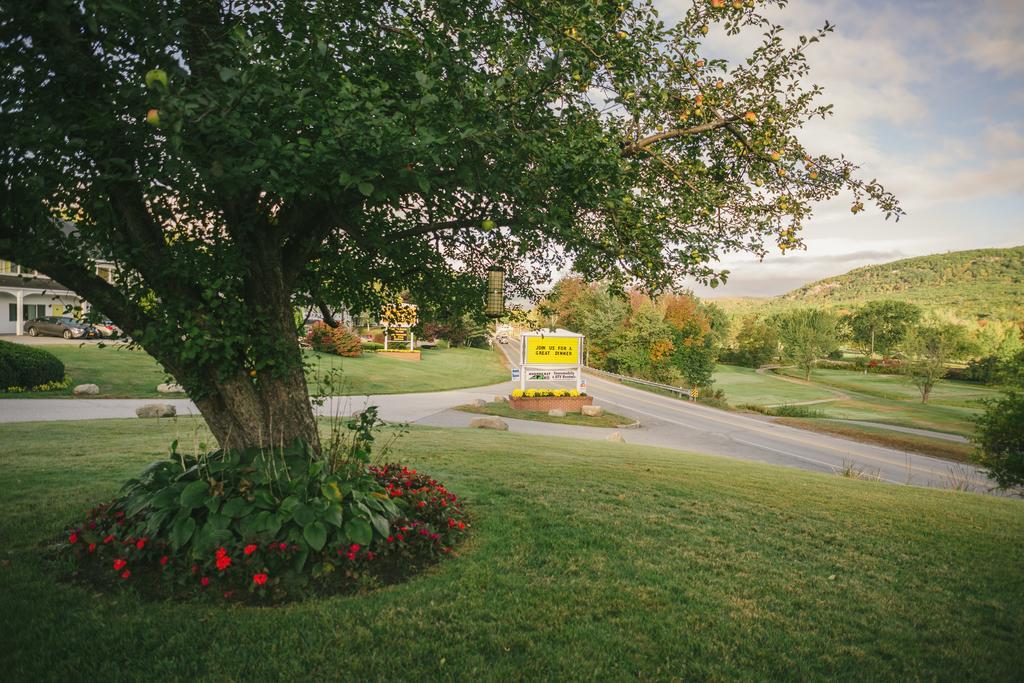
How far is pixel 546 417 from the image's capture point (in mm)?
21531

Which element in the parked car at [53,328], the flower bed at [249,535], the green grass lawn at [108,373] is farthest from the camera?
the parked car at [53,328]

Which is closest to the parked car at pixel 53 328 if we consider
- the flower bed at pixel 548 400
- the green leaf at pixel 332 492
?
the flower bed at pixel 548 400

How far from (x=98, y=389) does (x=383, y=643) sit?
2094 cm

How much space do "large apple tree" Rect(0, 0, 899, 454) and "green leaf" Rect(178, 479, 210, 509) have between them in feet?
1.70

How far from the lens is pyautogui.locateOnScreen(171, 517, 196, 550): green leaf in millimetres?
3965

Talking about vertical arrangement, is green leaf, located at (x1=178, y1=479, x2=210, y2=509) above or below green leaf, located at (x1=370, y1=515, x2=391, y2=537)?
above

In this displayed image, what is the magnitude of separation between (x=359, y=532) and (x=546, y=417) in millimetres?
17599

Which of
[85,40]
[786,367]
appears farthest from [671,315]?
[786,367]

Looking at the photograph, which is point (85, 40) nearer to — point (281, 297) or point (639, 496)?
point (281, 297)

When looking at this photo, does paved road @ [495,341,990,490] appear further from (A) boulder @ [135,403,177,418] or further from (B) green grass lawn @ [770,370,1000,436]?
(A) boulder @ [135,403,177,418]

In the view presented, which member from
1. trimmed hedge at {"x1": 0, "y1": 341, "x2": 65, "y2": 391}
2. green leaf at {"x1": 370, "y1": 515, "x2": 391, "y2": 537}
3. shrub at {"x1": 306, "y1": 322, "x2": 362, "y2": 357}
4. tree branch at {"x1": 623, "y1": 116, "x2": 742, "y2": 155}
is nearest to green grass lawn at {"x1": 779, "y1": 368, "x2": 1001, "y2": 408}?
shrub at {"x1": 306, "y1": 322, "x2": 362, "y2": 357}

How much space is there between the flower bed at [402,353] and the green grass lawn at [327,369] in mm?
1110

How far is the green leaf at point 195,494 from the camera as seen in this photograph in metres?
4.15

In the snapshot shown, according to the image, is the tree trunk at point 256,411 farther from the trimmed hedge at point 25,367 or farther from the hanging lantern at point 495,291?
the trimmed hedge at point 25,367
